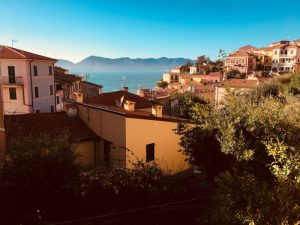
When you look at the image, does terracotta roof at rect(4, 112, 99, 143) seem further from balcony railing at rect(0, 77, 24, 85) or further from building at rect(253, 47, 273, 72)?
building at rect(253, 47, 273, 72)

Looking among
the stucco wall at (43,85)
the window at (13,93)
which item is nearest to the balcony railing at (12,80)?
the window at (13,93)

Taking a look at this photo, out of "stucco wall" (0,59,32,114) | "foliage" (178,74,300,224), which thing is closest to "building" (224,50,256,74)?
"stucco wall" (0,59,32,114)

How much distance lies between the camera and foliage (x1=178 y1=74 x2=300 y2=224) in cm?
544

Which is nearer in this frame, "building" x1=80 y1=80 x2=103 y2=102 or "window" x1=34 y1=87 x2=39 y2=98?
"window" x1=34 y1=87 x2=39 y2=98

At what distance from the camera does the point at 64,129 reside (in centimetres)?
1469

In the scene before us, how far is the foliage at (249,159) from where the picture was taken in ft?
17.8

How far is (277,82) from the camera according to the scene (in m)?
34.8

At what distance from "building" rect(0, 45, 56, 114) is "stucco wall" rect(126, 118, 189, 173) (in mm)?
21313

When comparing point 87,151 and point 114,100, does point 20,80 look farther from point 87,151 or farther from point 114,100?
point 87,151

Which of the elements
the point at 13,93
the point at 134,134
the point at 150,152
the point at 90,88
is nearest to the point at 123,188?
the point at 134,134

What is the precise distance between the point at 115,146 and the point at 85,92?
30.9 m

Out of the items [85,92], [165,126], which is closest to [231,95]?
[165,126]

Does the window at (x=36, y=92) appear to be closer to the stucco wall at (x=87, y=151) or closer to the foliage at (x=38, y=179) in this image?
the stucco wall at (x=87, y=151)

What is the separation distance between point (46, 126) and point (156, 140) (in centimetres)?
694
